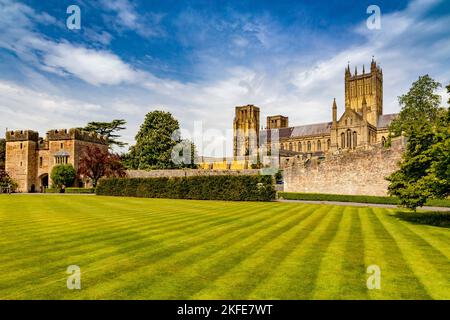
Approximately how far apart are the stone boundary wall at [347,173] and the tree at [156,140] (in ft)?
79.6

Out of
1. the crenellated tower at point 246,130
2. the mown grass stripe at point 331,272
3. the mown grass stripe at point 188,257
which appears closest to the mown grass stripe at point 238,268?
the mown grass stripe at point 188,257

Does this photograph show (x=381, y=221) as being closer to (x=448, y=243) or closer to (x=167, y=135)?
(x=448, y=243)

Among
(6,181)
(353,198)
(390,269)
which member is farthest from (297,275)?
(6,181)

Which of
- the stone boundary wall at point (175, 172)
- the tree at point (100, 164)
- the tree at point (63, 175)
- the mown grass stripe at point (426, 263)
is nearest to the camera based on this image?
the mown grass stripe at point (426, 263)

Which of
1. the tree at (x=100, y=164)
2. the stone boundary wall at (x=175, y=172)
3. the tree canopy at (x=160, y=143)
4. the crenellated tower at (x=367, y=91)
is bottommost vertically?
the stone boundary wall at (x=175, y=172)

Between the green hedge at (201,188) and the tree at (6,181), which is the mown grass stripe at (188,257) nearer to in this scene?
the green hedge at (201,188)

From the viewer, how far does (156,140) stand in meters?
57.4

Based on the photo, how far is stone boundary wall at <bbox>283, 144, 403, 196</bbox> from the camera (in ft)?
105

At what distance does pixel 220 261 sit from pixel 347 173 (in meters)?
30.2

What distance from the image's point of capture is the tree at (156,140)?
57344mm

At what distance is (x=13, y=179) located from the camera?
6200 cm

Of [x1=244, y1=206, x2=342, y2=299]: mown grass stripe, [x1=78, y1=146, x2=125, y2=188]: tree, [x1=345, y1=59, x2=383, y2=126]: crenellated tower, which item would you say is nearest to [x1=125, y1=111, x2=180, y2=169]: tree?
[x1=78, y1=146, x2=125, y2=188]: tree
